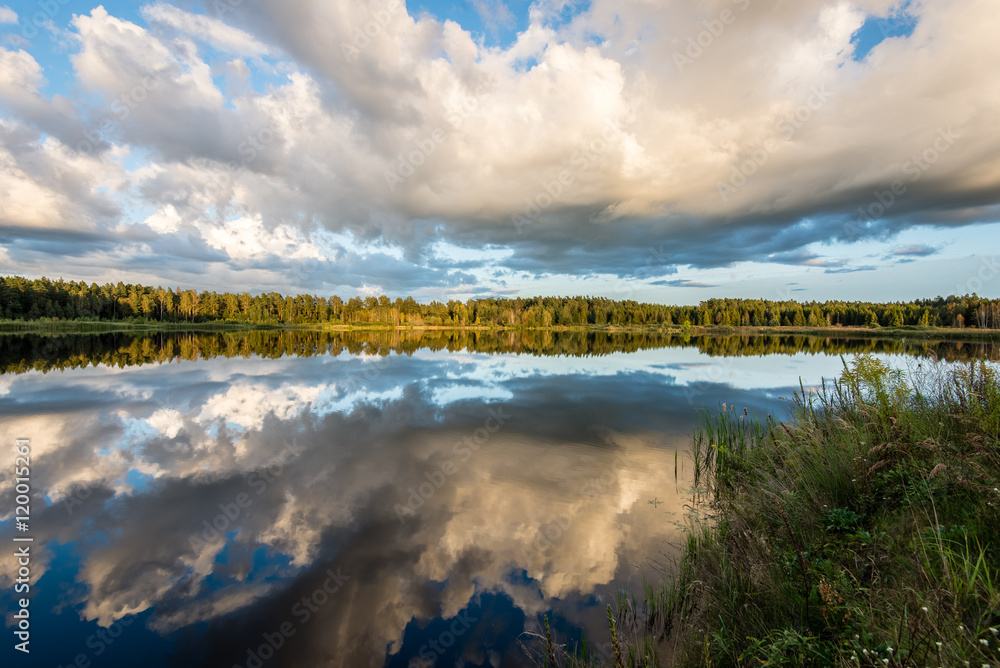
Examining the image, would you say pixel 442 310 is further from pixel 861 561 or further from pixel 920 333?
pixel 861 561

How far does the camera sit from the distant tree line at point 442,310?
92.5 metres

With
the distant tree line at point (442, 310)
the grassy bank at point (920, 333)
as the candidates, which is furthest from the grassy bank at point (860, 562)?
the distant tree line at point (442, 310)

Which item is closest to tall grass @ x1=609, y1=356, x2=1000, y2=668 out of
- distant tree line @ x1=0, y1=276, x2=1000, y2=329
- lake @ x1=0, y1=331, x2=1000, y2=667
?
lake @ x1=0, y1=331, x2=1000, y2=667

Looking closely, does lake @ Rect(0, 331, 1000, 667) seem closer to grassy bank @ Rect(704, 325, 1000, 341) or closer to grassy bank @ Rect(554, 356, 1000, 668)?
grassy bank @ Rect(554, 356, 1000, 668)

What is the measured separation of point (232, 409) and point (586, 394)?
16.2 m

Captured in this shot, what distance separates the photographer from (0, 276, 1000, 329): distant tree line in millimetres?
92500

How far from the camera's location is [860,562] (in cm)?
447

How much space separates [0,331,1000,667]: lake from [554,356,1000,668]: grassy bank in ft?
3.28

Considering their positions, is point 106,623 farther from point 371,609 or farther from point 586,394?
point 586,394

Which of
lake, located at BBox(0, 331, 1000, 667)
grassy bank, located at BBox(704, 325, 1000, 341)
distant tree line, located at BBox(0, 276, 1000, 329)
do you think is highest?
distant tree line, located at BBox(0, 276, 1000, 329)

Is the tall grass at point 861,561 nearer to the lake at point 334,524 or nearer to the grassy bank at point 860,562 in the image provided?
the grassy bank at point 860,562

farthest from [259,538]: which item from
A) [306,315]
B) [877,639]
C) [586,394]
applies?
[306,315]

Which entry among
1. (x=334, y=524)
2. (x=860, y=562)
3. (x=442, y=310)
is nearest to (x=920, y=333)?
(x=860, y=562)

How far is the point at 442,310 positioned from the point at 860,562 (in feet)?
532
